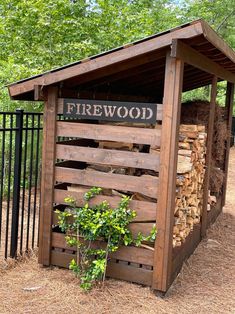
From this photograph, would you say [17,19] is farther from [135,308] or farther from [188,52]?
[135,308]

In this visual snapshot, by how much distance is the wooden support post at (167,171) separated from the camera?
3.80 m

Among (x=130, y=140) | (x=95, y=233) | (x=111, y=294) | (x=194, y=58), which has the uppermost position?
(x=194, y=58)

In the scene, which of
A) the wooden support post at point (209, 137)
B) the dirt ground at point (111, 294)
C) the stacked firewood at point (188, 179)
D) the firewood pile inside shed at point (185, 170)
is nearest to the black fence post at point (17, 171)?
the dirt ground at point (111, 294)

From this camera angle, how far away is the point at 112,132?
4.11 meters

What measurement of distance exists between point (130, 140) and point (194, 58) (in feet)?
3.65

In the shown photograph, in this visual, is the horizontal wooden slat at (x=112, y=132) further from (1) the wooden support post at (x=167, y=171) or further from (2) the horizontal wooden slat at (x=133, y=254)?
(2) the horizontal wooden slat at (x=133, y=254)

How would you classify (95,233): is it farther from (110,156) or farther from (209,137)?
(209,137)

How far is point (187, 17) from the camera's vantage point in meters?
15.6

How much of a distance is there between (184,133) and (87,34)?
14.2ft

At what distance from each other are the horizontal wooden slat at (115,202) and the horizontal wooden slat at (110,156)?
1.18 ft

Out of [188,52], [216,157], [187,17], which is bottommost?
[216,157]

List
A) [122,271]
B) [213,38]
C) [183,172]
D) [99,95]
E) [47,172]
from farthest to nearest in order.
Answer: [99,95]
[183,172]
[47,172]
[122,271]
[213,38]

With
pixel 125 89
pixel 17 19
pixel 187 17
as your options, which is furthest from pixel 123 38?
pixel 187 17

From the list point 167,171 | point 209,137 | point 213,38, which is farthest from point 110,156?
point 209,137
